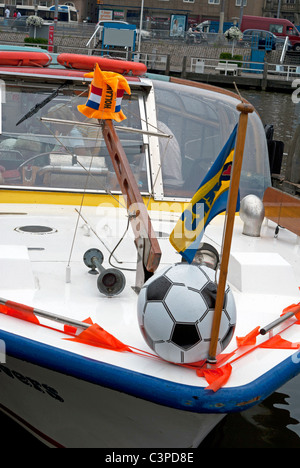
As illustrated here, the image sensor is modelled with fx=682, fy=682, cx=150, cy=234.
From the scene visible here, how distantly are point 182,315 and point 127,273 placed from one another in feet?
4.54

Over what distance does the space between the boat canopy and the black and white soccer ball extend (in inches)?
108

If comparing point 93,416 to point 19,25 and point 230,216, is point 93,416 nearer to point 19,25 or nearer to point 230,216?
point 230,216

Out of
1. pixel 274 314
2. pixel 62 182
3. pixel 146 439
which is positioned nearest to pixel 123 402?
pixel 146 439

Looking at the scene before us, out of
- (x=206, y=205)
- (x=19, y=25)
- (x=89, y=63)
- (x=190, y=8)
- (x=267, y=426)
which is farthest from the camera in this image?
(x=190, y=8)

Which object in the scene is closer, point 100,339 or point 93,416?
point 100,339

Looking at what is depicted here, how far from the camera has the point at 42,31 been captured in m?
34.4

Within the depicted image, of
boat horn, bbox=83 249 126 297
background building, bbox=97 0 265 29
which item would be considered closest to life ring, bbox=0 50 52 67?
boat horn, bbox=83 249 126 297

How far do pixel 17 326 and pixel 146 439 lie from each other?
96cm

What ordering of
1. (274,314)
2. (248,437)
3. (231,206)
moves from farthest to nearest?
(248,437), (274,314), (231,206)

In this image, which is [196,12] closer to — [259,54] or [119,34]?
[259,54]

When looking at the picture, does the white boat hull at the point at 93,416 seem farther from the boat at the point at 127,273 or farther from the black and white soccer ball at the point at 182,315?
the black and white soccer ball at the point at 182,315

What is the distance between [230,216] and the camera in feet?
9.94

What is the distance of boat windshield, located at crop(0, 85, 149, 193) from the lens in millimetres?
6074

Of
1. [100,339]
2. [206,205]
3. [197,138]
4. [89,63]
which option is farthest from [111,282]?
[89,63]
